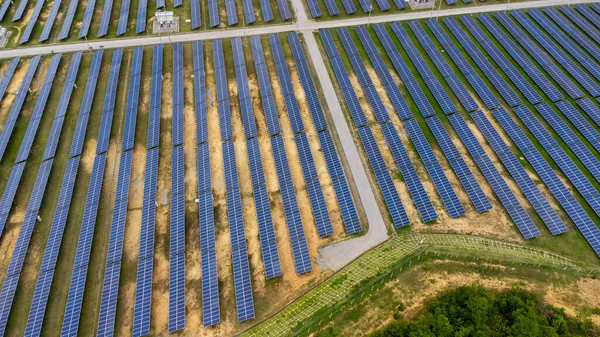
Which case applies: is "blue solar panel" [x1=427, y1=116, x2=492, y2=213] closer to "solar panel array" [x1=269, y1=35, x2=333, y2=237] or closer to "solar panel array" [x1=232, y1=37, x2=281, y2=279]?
"solar panel array" [x1=269, y1=35, x2=333, y2=237]

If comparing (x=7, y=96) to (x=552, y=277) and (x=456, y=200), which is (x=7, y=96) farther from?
(x=552, y=277)

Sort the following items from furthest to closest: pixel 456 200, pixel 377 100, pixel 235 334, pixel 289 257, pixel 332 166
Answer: pixel 377 100
pixel 332 166
pixel 456 200
pixel 289 257
pixel 235 334

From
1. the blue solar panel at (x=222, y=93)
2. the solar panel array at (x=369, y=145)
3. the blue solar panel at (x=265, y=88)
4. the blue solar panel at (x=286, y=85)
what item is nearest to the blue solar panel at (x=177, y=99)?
the blue solar panel at (x=222, y=93)

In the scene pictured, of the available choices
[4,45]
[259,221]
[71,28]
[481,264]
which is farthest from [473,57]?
[4,45]

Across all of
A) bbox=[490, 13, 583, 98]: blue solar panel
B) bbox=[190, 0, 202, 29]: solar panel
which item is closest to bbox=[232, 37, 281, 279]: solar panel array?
bbox=[190, 0, 202, 29]: solar panel

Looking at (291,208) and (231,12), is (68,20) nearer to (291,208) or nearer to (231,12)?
(231,12)

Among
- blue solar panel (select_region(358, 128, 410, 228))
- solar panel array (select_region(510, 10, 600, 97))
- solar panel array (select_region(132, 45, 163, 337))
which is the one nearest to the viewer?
solar panel array (select_region(132, 45, 163, 337))

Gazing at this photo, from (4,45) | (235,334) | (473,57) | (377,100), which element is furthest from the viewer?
(4,45)
